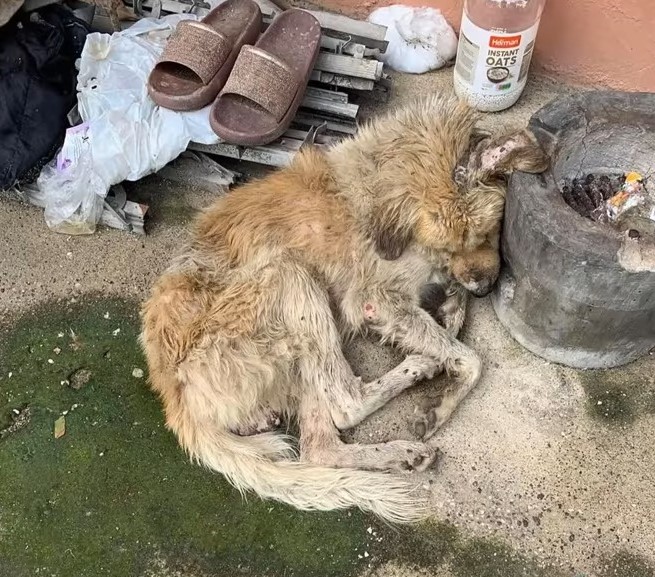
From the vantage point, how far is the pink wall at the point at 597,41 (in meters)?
4.08

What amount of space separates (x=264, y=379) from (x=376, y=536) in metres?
0.81

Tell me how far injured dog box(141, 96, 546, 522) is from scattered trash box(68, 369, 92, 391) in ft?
1.70

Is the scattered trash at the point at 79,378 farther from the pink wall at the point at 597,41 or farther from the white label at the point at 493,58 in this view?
the pink wall at the point at 597,41

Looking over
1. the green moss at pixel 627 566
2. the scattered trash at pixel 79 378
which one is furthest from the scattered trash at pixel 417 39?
the green moss at pixel 627 566

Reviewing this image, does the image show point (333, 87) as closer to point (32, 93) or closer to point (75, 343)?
point (32, 93)

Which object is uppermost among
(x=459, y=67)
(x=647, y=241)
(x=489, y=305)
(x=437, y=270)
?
(x=647, y=241)

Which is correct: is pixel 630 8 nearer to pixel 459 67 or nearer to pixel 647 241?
pixel 459 67

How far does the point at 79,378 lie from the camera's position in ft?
12.0

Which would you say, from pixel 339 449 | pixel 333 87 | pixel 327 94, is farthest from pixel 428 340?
pixel 333 87

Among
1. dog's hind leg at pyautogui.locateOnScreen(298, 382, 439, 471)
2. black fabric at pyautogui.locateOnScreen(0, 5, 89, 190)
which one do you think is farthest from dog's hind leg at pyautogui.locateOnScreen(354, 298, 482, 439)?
black fabric at pyautogui.locateOnScreen(0, 5, 89, 190)

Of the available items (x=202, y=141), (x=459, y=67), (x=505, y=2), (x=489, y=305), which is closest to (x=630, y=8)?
(x=505, y=2)

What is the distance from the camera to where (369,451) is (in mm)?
3305

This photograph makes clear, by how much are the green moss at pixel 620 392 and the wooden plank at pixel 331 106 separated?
6.18 feet

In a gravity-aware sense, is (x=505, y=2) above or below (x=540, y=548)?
above
